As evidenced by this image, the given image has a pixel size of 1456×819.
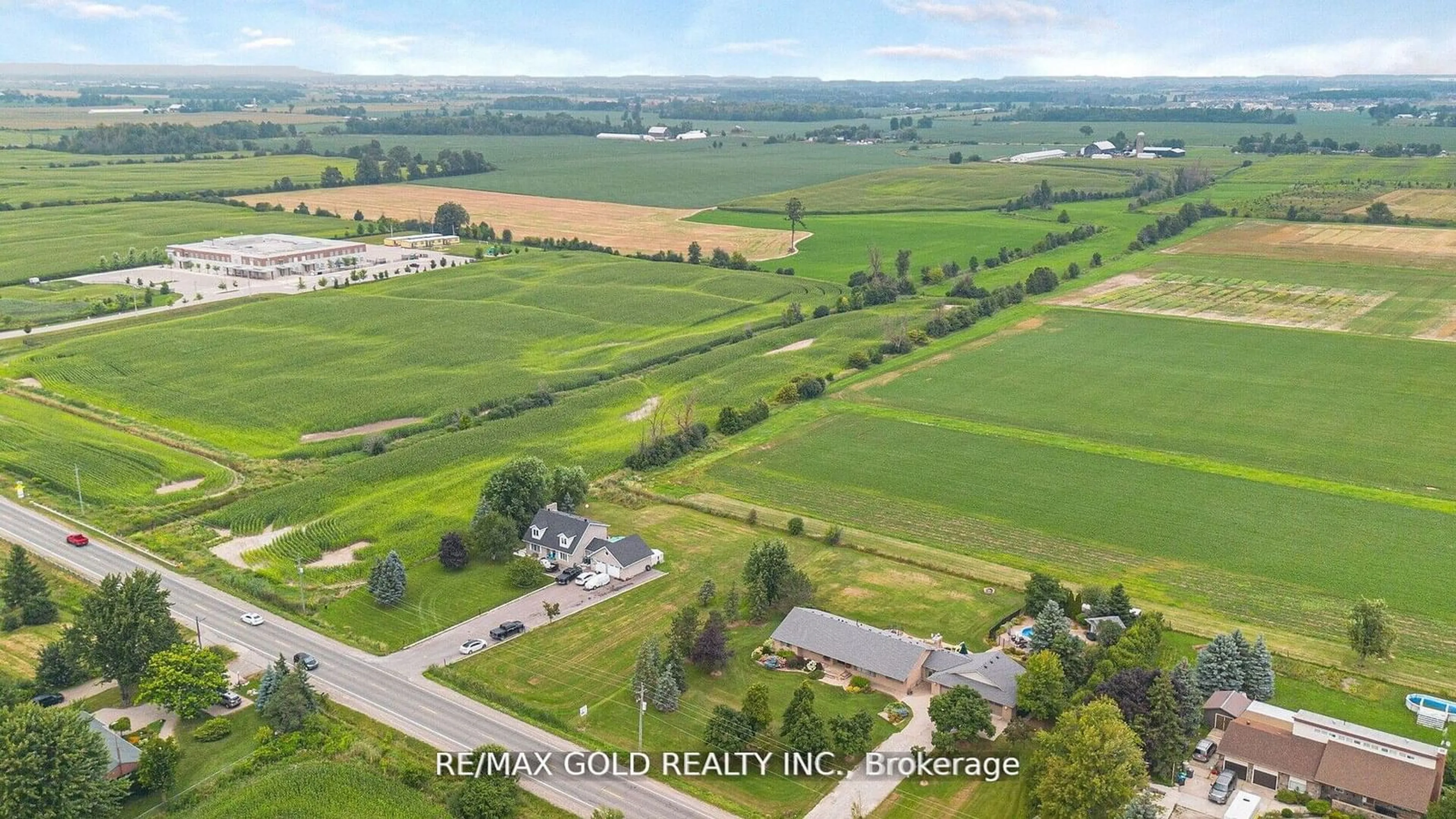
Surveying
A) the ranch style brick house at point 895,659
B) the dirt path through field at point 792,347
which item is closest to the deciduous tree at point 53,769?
the ranch style brick house at point 895,659

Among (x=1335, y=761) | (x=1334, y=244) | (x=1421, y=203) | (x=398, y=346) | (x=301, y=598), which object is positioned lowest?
(x=1335, y=761)

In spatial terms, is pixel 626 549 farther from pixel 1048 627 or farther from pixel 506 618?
pixel 1048 627

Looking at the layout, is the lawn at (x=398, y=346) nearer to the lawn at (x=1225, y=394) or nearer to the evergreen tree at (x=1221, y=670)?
the lawn at (x=1225, y=394)

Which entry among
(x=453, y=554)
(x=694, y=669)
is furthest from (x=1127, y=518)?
(x=453, y=554)

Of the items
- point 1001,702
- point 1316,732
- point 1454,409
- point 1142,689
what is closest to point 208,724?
point 1001,702

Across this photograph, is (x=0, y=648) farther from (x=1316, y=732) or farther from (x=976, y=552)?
(x=1316, y=732)

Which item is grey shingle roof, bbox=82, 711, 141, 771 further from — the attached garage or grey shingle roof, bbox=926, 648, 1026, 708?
grey shingle roof, bbox=926, 648, 1026, 708
